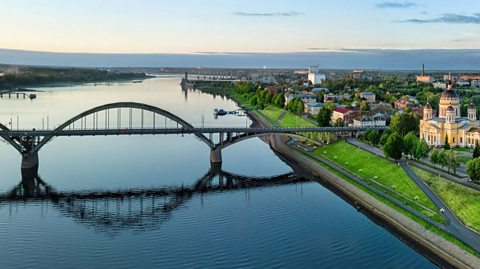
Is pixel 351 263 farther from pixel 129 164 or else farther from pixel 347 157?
pixel 129 164

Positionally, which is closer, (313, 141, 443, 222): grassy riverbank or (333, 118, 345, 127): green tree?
(313, 141, 443, 222): grassy riverbank

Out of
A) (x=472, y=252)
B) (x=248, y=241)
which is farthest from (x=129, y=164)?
(x=472, y=252)

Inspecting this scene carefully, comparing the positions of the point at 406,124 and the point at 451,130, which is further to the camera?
the point at 406,124

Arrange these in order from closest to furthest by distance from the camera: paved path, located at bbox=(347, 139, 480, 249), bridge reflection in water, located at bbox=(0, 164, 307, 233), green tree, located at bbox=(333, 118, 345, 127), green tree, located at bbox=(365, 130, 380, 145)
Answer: paved path, located at bbox=(347, 139, 480, 249) < bridge reflection in water, located at bbox=(0, 164, 307, 233) < green tree, located at bbox=(365, 130, 380, 145) < green tree, located at bbox=(333, 118, 345, 127)

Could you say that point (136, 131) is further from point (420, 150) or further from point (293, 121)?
point (293, 121)

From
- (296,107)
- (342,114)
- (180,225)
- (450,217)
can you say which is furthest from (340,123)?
(180,225)

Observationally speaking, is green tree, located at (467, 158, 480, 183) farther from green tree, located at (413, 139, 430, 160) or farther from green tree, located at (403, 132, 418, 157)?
green tree, located at (403, 132, 418, 157)

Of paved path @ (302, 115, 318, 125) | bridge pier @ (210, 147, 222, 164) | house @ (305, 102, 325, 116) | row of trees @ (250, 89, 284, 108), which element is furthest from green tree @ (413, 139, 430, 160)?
row of trees @ (250, 89, 284, 108)
